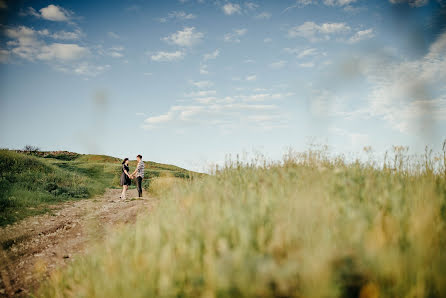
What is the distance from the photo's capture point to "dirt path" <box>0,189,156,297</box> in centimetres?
560

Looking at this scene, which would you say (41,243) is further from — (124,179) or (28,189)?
(28,189)

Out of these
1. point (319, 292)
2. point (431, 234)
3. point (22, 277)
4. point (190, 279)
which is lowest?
point (22, 277)

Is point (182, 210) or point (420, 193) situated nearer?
point (420, 193)

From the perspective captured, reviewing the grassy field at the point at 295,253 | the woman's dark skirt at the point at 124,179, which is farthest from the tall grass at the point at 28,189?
the grassy field at the point at 295,253

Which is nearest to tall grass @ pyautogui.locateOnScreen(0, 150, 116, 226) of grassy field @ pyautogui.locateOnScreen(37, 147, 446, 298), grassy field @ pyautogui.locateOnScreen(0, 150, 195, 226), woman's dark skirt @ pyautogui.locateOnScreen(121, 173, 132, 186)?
grassy field @ pyautogui.locateOnScreen(0, 150, 195, 226)

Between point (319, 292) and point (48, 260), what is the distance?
23.9 ft

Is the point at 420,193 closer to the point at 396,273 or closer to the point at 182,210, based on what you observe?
the point at 396,273

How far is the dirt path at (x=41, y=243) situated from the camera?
5602 mm

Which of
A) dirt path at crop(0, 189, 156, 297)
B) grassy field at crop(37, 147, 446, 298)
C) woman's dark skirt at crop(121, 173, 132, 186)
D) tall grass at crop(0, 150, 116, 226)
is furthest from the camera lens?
woman's dark skirt at crop(121, 173, 132, 186)

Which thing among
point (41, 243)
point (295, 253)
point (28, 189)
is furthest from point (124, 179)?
point (295, 253)

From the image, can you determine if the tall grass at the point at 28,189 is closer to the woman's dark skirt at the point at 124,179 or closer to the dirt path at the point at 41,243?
the dirt path at the point at 41,243

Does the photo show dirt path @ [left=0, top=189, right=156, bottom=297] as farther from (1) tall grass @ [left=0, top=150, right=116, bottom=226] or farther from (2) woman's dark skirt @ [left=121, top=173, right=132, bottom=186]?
(2) woman's dark skirt @ [left=121, top=173, right=132, bottom=186]

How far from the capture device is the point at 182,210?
13.9 feet

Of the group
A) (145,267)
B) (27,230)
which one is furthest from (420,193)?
(27,230)
